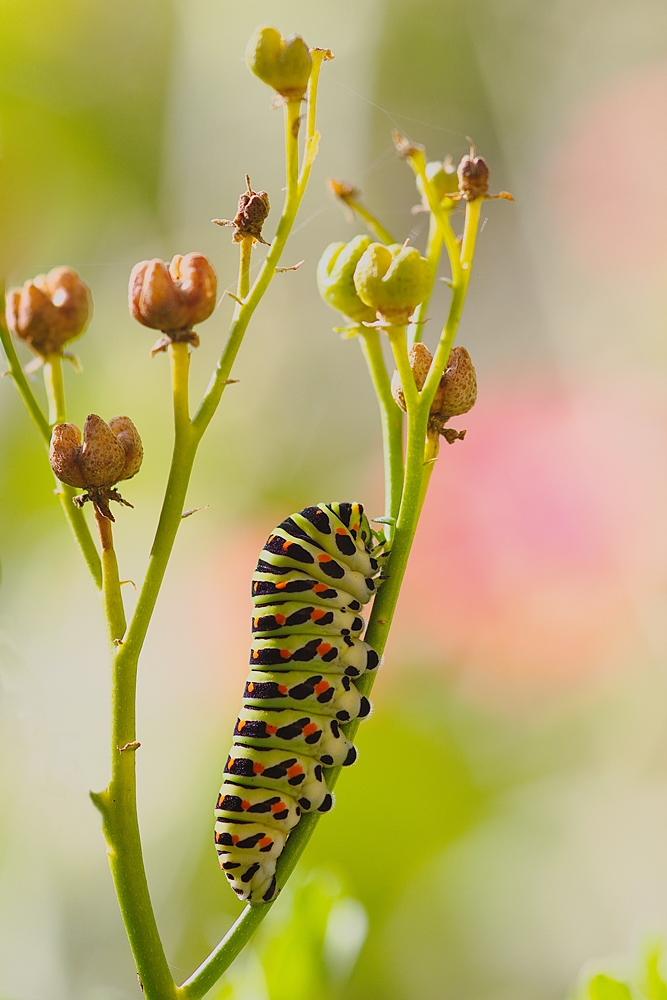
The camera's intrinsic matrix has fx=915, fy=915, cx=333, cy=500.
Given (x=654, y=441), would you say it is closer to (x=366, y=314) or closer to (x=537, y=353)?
(x=537, y=353)

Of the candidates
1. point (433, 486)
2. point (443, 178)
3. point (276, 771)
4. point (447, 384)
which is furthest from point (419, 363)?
point (433, 486)

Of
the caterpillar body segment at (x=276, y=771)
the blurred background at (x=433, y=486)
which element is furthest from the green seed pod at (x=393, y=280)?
the blurred background at (x=433, y=486)

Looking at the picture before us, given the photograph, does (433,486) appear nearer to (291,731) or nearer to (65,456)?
(291,731)

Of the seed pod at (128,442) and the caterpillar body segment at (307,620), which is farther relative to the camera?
the caterpillar body segment at (307,620)

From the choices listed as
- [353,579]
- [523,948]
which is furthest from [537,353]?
[353,579]

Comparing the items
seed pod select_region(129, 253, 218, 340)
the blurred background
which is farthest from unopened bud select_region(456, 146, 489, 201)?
the blurred background

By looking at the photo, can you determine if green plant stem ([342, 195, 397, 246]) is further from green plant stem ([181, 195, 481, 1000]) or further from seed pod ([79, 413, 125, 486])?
seed pod ([79, 413, 125, 486])

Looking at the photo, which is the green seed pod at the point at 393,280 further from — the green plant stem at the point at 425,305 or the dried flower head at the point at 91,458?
the dried flower head at the point at 91,458
